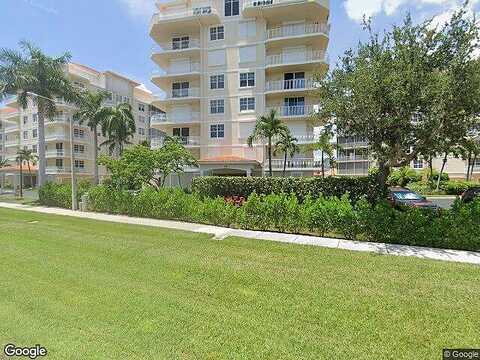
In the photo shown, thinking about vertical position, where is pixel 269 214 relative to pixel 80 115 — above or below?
below

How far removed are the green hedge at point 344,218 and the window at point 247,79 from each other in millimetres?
21384

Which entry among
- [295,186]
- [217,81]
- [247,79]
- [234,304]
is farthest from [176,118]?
[234,304]

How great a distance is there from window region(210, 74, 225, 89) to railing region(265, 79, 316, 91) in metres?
5.12

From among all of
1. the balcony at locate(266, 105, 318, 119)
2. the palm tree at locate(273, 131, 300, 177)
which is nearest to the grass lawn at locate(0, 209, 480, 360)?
the palm tree at locate(273, 131, 300, 177)

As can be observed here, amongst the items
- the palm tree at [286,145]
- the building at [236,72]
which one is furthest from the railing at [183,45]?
the palm tree at [286,145]

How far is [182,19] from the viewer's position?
3378 centimetres

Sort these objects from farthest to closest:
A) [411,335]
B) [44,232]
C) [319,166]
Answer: [319,166] → [44,232] → [411,335]

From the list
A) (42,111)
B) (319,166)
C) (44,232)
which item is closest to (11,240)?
(44,232)

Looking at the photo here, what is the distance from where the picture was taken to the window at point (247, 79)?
1303 inches

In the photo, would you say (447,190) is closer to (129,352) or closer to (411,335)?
(411,335)

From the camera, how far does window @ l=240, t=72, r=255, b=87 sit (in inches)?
1303

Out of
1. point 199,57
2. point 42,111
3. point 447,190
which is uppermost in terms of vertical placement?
point 199,57

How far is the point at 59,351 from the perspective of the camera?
12.4 ft

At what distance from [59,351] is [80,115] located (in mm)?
44098
